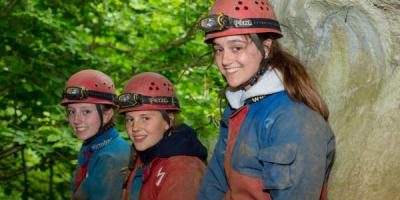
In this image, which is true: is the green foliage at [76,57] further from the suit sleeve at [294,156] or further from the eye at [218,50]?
the suit sleeve at [294,156]

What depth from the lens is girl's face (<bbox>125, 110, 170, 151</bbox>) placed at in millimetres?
3988

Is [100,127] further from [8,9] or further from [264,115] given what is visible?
[8,9]

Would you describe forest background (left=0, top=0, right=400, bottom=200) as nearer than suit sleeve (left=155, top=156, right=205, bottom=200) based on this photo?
Yes

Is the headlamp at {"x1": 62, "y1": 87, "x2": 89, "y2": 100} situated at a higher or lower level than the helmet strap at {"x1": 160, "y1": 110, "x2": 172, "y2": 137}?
higher

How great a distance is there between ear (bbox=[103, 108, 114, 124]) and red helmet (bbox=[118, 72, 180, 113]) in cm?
91

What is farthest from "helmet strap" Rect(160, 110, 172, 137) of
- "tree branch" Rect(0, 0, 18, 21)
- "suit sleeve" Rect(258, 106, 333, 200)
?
"tree branch" Rect(0, 0, 18, 21)

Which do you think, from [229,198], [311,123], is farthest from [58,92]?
[311,123]

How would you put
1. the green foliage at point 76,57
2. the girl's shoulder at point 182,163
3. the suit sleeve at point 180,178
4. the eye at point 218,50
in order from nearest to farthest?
the eye at point 218,50 < the suit sleeve at point 180,178 < the girl's shoulder at point 182,163 < the green foliage at point 76,57

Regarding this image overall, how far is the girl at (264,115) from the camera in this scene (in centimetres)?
240

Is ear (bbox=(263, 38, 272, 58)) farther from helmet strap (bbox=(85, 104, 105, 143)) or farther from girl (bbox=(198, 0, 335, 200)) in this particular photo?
helmet strap (bbox=(85, 104, 105, 143))

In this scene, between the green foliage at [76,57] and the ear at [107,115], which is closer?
the ear at [107,115]

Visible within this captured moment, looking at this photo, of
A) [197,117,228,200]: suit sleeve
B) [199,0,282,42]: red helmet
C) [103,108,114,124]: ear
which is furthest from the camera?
[103,108,114,124]: ear

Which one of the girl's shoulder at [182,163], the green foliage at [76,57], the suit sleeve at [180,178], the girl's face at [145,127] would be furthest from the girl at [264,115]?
the green foliage at [76,57]

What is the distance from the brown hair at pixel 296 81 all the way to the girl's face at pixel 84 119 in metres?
2.59
